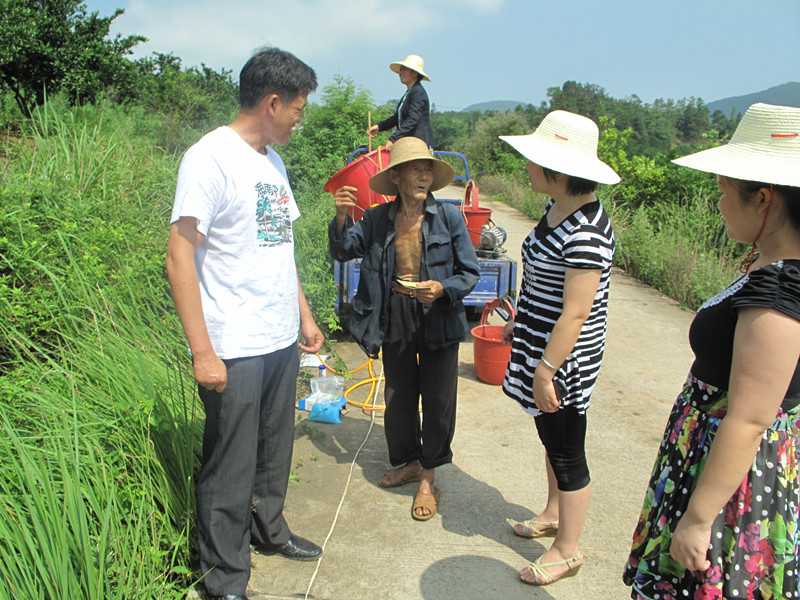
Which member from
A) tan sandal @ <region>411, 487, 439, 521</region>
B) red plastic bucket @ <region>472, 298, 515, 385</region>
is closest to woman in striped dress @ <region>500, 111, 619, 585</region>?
tan sandal @ <region>411, 487, 439, 521</region>

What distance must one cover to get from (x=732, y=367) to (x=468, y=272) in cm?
182

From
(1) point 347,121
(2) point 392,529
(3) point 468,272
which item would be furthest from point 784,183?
(1) point 347,121

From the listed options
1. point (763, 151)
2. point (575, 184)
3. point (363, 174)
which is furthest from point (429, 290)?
point (363, 174)

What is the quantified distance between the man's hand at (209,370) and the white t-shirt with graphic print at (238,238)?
0.10 metres

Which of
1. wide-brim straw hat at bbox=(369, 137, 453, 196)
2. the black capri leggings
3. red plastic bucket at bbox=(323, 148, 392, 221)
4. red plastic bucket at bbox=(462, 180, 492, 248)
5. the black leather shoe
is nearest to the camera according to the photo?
the black capri leggings

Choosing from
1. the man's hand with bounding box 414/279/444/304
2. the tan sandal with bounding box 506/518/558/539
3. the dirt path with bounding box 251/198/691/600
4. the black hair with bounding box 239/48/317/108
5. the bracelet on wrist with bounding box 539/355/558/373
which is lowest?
the dirt path with bounding box 251/198/691/600

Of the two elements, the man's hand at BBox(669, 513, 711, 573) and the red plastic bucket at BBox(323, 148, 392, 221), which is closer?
the man's hand at BBox(669, 513, 711, 573)

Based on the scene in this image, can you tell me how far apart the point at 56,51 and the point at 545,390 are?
444 inches

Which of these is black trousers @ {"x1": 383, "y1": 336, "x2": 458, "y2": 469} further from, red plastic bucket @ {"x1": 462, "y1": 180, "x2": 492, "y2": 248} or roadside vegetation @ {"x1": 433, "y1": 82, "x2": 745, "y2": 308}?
roadside vegetation @ {"x1": 433, "y1": 82, "x2": 745, "y2": 308}

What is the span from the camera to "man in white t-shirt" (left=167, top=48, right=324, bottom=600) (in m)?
2.20

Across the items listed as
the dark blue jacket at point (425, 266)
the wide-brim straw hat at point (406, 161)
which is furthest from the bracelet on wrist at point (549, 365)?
the wide-brim straw hat at point (406, 161)

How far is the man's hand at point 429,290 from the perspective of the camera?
122 inches

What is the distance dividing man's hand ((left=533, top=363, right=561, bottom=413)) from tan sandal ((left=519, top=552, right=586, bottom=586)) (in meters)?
0.76

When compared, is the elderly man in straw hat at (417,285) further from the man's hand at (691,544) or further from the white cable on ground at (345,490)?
the man's hand at (691,544)
